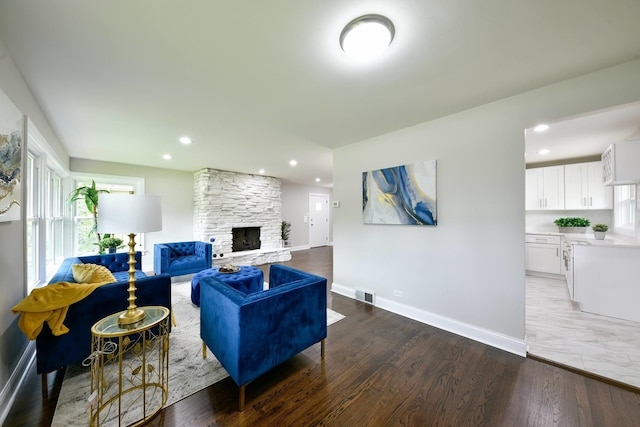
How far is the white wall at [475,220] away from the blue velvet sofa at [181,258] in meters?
3.38

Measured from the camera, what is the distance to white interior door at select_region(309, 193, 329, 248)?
875 cm

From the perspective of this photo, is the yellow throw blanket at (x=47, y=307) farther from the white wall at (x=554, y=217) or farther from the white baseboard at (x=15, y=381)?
the white wall at (x=554, y=217)

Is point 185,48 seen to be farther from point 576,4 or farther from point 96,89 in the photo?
point 576,4

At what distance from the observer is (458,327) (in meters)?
2.58

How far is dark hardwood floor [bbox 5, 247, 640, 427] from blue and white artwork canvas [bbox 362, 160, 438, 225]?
148cm

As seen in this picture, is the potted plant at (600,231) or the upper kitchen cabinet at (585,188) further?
the upper kitchen cabinet at (585,188)

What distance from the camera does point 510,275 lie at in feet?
7.43

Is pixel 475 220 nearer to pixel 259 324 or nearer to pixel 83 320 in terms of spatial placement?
pixel 259 324

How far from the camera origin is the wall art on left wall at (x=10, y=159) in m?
1.51

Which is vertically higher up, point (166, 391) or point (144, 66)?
point (144, 66)

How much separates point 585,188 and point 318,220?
6912mm

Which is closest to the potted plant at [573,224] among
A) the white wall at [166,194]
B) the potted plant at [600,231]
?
the potted plant at [600,231]

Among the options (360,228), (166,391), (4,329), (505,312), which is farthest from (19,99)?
(505,312)

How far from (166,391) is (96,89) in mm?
2618
